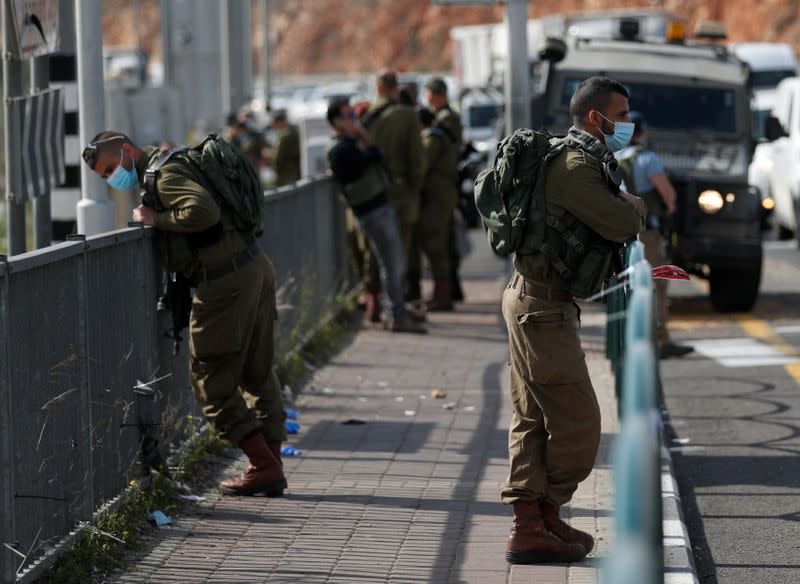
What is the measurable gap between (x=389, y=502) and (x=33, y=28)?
10.0 ft

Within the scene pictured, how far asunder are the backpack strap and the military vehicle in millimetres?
7321

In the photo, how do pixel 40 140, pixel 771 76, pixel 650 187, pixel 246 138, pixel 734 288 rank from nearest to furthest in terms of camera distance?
pixel 40 140 < pixel 650 187 < pixel 734 288 < pixel 246 138 < pixel 771 76

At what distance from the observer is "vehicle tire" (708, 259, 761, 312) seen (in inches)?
564

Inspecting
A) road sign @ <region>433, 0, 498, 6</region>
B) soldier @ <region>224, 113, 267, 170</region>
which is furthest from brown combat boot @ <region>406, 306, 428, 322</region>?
soldier @ <region>224, 113, 267, 170</region>

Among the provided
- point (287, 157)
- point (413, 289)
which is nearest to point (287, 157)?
point (287, 157)

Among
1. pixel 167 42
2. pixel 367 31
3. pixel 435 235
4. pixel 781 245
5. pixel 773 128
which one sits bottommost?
pixel 781 245

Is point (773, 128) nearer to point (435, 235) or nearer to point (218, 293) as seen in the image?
point (435, 235)

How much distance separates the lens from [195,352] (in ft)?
23.3

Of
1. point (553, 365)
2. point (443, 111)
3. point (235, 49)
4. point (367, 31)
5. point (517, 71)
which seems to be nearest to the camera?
point (553, 365)

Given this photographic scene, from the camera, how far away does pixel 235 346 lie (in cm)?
706

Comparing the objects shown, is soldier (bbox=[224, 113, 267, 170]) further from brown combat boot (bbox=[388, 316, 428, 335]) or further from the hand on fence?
the hand on fence

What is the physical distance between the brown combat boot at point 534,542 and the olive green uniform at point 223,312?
62.1 inches

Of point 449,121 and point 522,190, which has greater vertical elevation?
point 522,190

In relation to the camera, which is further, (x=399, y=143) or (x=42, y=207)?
(x=399, y=143)
